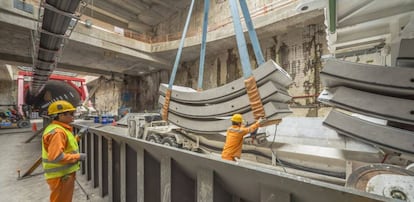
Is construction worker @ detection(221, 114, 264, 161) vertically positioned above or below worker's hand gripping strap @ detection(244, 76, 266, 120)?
below

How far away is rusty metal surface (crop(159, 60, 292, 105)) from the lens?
7.62ft

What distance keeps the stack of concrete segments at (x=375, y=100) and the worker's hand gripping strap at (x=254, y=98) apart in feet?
2.58

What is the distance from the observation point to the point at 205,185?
125 centimetres

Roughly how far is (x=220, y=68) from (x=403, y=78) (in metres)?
9.12

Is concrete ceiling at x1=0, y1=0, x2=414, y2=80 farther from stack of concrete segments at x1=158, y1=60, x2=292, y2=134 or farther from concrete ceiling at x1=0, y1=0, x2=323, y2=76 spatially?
stack of concrete segments at x1=158, y1=60, x2=292, y2=134

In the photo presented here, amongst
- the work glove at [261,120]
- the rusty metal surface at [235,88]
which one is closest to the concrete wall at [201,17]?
the rusty metal surface at [235,88]

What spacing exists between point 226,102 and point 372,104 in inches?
69.1

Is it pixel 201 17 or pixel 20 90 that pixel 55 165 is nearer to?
pixel 201 17

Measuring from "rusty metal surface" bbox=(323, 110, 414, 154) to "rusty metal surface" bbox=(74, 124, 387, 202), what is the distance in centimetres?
152

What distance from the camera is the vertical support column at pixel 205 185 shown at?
1220 mm

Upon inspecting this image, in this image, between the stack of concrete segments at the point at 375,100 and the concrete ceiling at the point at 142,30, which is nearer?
the stack of concrete segments at the point at 375,100

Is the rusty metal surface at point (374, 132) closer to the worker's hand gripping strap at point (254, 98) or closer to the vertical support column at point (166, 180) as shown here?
the worker's hand gripping strap at point (254, 98)

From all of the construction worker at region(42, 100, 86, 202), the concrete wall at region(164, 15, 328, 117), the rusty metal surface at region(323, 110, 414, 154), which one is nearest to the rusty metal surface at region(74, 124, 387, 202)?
the construction worker at region(42, 100, 86, 202)

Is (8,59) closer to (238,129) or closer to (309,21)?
(238,129)
